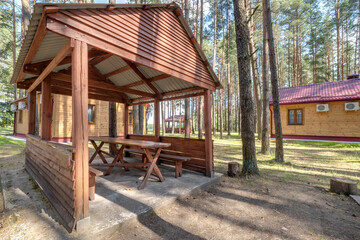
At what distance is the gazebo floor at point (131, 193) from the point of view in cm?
232

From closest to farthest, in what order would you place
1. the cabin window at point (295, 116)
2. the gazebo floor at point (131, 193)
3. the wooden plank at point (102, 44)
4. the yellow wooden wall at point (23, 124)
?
1. the wooden plank at point (102, 44)
2. the gazebo floor at point (131, 193)
3. the yellow wooden wall at point (23, 124)
4. the cabin window at point (295, 116)

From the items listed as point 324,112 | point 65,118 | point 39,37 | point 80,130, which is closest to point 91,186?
point 80,130

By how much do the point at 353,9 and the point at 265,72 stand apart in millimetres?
15076

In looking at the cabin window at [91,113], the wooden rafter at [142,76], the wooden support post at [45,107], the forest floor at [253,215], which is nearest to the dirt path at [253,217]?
the forest floor at [253,215]

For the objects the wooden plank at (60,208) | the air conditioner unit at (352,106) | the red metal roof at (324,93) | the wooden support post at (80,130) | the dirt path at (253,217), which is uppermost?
the red metal roof at (324,93)

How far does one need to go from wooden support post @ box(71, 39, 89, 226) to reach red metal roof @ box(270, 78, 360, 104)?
47.0 ft

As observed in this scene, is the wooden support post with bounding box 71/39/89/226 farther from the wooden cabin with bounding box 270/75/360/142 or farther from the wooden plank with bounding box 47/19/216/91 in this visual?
the wooden cabin with bounding box 270/75/360/142

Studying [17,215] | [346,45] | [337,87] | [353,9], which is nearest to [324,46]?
[346,45]

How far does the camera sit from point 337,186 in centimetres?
364

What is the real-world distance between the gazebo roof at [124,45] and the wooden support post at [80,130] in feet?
Answer: 1.04

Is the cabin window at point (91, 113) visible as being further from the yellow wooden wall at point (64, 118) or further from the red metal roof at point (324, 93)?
the red metal roof at point (324, 93)

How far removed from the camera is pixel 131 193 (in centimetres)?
312

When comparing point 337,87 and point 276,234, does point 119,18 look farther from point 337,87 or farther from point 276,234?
point 337,87

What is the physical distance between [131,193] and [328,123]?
13.9 meters
